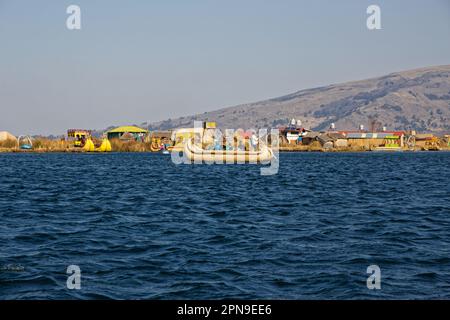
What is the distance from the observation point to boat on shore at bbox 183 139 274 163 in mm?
103562

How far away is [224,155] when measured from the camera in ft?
342

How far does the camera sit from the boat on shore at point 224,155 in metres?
104

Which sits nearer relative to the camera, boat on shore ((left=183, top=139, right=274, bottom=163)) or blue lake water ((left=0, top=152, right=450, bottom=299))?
blue lake water ((left=0, top=152, right=450, bottom=299))

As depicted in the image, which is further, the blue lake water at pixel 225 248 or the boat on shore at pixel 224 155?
the boat on shore at pixel 224 155

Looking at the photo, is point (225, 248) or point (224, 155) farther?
point (224, 155)

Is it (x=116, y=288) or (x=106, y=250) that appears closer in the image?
(x=116, y=288)

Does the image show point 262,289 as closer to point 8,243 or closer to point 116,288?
point 116,288

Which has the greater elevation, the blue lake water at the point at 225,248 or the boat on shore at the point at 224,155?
the boat on shore at the point at 224,155

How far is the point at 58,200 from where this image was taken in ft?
108

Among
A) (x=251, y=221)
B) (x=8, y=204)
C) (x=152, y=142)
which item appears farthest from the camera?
(x=152, y=142)

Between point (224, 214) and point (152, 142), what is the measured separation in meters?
172

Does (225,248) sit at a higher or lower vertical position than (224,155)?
lower

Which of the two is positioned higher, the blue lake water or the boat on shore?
the boat on shore

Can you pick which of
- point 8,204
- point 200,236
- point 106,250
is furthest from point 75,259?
point 8,204
